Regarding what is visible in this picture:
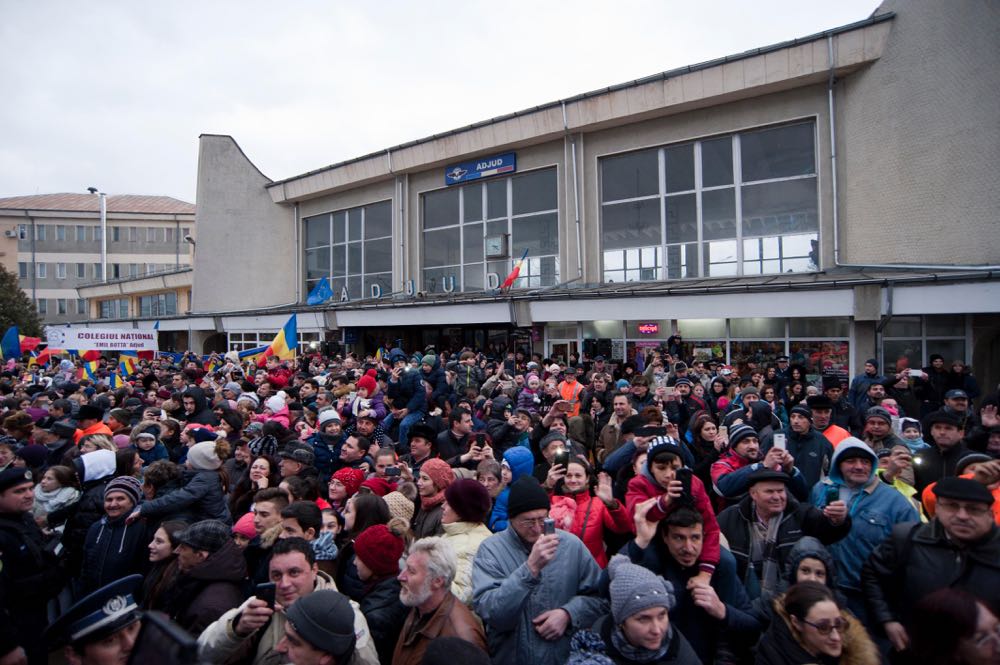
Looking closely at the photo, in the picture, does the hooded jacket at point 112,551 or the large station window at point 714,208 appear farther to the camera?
the large station window at point 714,208

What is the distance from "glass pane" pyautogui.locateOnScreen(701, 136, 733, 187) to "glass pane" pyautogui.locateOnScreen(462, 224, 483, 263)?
830 cm

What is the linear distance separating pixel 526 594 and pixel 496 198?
1933 centimetres

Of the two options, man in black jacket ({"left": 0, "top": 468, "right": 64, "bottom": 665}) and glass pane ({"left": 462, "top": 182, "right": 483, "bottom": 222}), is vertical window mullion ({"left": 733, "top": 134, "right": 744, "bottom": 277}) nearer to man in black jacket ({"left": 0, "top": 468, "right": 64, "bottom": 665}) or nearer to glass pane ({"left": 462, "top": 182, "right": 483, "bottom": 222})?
glass pane ({"left": 462, "top": 182, "right": 483, "bottom": 222})

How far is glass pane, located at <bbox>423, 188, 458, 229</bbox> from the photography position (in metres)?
22.3

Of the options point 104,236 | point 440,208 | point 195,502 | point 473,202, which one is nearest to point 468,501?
point 195,502

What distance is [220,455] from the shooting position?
5.55 m

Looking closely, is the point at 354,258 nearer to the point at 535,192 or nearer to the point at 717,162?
the point at 535,192

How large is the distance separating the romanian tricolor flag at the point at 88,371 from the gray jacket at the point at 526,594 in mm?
17237

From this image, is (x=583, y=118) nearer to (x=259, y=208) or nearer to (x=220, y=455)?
(x=220, y=455)

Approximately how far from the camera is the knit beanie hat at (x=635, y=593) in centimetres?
248

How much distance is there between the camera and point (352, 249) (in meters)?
25.8

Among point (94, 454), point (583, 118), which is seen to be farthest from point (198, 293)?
point (94, 454)

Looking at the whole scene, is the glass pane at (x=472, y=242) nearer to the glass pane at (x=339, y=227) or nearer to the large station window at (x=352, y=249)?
the large station window at (x=352, y=249)

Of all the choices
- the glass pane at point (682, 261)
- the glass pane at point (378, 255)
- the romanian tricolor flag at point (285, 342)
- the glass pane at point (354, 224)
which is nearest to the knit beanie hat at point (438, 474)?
the romanian tricolor flag at point (285, 342)
